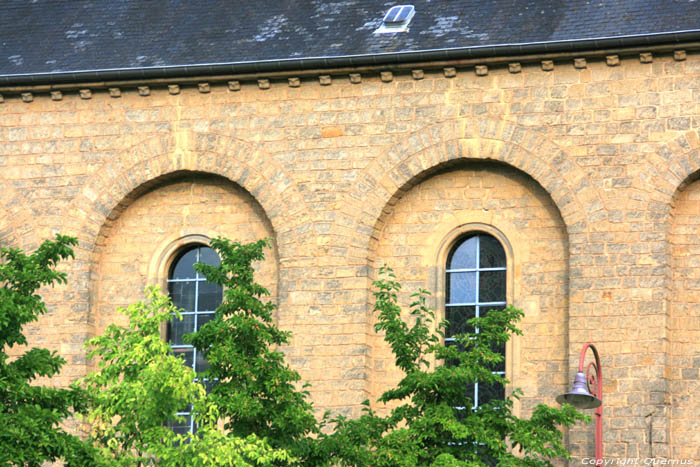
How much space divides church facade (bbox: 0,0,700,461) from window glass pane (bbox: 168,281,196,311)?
0.68 feet

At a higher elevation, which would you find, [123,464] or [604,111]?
[604,111]

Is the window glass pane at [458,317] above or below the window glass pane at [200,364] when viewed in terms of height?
above

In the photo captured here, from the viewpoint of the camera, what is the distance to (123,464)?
18781 millimetres

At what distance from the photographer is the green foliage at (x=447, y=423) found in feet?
64.8

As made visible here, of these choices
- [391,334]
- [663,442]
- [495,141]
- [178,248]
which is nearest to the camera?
[391,334]

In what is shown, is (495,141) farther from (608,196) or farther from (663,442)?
(663,442)

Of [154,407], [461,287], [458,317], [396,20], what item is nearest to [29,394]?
[154,407]

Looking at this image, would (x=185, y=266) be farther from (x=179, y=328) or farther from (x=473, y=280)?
(x=473, y=280)

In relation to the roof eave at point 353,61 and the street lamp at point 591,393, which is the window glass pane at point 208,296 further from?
the street lamp at point 591,393

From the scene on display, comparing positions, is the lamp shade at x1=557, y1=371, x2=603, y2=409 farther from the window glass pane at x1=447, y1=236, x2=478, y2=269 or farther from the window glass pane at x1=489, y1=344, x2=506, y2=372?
the window glass pane at x1=447, y1=236, x2=478, y2=269

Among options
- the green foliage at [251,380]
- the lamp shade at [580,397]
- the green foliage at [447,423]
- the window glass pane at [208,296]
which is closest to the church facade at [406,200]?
the window glass pane at [208,296]

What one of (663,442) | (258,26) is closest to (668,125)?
(663,442)

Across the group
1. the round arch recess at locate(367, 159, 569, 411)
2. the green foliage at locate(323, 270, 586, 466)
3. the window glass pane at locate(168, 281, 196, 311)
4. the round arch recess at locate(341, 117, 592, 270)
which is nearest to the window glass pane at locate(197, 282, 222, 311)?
the window glass pane at locate(168, 281, 196, 311)

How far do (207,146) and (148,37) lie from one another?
258cm
